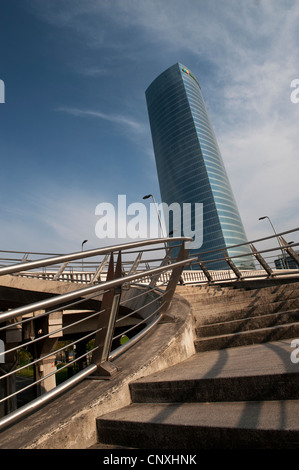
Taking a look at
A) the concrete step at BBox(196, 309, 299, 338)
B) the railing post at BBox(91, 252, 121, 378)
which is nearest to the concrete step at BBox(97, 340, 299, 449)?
the railing post at BBox(91, 252, 121, 378)

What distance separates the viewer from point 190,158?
346 feet

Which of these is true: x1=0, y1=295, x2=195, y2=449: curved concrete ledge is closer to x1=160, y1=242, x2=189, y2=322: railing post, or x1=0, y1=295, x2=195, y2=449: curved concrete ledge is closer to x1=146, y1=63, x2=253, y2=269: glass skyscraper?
x1=160, y1=242, x2=189, y2=322: railing post

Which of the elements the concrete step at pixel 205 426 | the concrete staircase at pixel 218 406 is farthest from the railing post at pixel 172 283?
the concrete step at pixel 205 426

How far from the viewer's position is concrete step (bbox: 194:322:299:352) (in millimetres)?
2994

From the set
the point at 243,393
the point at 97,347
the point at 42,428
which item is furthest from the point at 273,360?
the point at 42,428

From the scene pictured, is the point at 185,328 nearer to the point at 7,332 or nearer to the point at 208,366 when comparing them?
the point at 208,366

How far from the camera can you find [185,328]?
3.20m

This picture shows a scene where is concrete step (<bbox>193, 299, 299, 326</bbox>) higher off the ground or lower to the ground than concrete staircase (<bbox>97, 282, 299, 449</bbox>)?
higher

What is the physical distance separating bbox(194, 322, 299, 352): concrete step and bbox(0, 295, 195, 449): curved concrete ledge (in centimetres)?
38

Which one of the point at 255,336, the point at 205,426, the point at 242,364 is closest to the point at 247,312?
the point at 255,336

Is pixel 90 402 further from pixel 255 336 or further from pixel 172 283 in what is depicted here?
pixel 255 336

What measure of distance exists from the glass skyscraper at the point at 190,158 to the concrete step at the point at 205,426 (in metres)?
89.0

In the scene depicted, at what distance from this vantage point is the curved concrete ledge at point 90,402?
171 centimetres

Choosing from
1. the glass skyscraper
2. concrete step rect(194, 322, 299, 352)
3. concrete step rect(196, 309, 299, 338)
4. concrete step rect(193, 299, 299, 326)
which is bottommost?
concrete step rect(194, 322, 299, 352)
